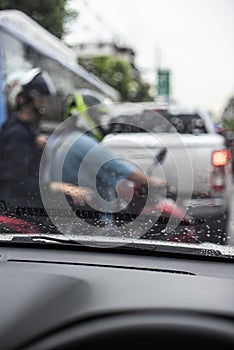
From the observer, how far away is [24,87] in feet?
18.3

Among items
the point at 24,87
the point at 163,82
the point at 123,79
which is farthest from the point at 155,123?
the point at 163,82

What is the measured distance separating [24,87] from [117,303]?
162 inches

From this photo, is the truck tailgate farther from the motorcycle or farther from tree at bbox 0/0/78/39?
tree at bbox 0/0/78/39

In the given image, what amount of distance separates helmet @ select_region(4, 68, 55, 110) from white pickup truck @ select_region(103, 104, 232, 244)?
2.70 ft

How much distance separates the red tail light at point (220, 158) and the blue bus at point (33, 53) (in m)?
1.78

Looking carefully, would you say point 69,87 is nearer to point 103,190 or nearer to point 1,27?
point 1,27

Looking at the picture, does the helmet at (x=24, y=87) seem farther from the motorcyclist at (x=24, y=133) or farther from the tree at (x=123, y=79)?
the tree at (x=123, y=79)

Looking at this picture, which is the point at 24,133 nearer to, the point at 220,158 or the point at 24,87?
the point at 24,87

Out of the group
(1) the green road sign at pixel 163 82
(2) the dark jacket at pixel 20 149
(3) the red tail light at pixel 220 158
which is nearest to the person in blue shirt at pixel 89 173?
(2) the dark jacket at pixel 20 149

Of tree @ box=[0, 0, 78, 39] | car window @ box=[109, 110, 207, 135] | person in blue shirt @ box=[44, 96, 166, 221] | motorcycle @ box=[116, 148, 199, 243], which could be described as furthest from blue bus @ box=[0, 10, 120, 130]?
motorcycle @ box=[116, 148, 199, 243]

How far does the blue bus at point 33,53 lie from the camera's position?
706cm

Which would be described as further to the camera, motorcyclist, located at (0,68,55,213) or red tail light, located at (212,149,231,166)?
red tail light, located at (212,149,231,166)

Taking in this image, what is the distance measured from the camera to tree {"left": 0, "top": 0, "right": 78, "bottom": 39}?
5979mm

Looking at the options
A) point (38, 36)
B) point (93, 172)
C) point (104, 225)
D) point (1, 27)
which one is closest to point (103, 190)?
point (93, 172)
